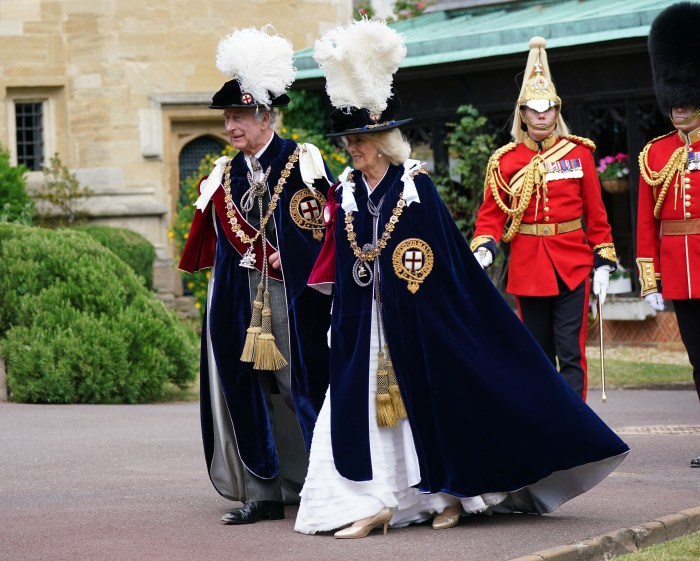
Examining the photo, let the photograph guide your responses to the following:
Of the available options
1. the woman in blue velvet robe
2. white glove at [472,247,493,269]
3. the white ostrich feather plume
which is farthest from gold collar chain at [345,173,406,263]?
white glove at [472,247,493,269]

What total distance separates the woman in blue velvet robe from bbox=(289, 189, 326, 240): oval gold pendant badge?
43 centimetres

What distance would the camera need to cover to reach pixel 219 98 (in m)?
6.98

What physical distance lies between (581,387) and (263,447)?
6.23ft

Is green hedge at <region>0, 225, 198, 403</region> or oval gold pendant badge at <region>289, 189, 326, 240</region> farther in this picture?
green hedge at <region>0, 225, 198, 403</region>

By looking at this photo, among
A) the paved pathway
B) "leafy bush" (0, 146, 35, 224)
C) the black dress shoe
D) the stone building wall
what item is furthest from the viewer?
the stone building wall

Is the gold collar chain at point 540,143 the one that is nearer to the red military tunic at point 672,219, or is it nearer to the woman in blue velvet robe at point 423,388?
the red military tunic at point 672,219

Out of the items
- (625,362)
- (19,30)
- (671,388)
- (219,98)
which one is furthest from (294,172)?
(19,30)

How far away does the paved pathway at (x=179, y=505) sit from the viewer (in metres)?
6.10

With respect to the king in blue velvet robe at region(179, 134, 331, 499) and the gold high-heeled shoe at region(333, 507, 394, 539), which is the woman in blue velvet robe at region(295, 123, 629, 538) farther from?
the king in blue velvet robe at region(179, 134, 331, 499)

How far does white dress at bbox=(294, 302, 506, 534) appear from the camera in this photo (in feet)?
21.1

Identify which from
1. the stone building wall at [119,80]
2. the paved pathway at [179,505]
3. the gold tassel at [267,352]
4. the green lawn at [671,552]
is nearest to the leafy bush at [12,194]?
the stone building wall at [119,80]

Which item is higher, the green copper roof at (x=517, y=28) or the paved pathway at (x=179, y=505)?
the green copper roof at (x=517, y=28)

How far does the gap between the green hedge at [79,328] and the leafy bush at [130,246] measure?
6.24 m

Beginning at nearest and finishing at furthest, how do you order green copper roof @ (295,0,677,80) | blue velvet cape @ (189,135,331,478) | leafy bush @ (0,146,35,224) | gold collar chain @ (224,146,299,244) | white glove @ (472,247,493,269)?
blue velvet cape @ (189,135,331,478) → gold collar chain @ (224,146,299,244) → white glove @ (472,247,493,269) → green copper roof @ (295,0,677,80) → leafy bush @ (0,146,35,224)
